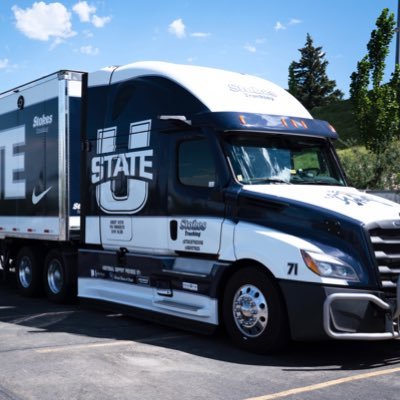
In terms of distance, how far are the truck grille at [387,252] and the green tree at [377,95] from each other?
17.2m

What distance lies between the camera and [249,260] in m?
6.63

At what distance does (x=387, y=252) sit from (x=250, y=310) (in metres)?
1.55

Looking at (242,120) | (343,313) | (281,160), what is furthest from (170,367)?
(242,120)

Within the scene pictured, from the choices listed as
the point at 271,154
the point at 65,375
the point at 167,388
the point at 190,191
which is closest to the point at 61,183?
the point at 190,191

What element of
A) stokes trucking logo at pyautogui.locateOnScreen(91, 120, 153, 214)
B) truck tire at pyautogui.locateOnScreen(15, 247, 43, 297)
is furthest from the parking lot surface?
truck tire at pyautogui.locateOnScreen(15, 247, 43, 297)

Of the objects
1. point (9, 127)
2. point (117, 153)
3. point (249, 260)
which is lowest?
point (249, 260)

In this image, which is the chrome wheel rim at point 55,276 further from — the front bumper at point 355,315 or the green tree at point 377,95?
the green tree at point 377,95

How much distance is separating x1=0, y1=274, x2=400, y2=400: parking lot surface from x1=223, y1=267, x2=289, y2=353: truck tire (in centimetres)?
18

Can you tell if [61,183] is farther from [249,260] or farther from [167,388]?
[167,388]

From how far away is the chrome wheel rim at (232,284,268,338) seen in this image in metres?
6.40

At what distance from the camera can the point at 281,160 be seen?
7328 mm

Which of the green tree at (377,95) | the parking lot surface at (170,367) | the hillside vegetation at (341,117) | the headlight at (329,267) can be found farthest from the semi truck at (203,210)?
the hillside vegetation at (341,117)

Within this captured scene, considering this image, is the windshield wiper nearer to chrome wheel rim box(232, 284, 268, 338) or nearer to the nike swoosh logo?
chrome wheel rim box(232, 284, 268, 338)

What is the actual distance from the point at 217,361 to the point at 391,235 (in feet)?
7.30
